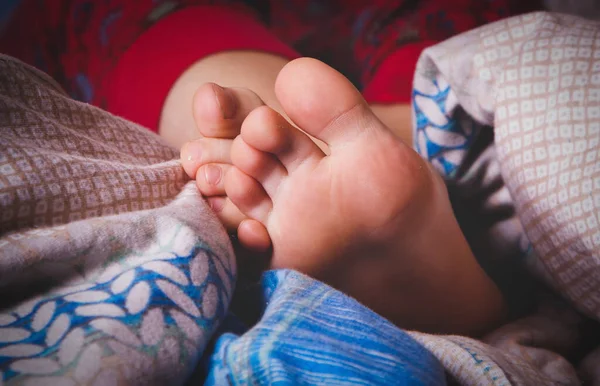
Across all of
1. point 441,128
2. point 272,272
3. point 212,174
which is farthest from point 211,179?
point 441,128

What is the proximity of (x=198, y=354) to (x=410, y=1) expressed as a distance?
0.68m

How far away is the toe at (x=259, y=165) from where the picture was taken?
390mm

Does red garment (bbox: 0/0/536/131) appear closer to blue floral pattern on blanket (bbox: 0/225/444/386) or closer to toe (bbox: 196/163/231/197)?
toe (bbox: 196/163/231/197)

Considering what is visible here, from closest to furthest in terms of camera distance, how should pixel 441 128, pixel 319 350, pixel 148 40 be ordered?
1. pixel 319 350
2. pixel 441 128
3. pixel 148 40

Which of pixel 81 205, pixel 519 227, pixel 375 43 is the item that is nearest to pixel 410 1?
pixel 375 43

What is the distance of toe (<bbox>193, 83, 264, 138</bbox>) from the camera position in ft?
1.34

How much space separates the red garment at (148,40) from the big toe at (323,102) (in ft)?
0.84

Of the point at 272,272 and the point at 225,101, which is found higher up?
the point at 225,101

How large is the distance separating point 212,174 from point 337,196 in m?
0.12

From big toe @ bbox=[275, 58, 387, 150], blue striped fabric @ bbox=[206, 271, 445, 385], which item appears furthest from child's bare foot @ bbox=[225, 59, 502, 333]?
blue striped fabric @ bbox=[206, 271, 445, 385]

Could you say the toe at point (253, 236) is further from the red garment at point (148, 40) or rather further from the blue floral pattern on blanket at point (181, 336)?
the red garment at point (148, 40)

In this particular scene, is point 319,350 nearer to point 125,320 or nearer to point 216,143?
point 125,320

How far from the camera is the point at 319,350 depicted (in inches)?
9.8

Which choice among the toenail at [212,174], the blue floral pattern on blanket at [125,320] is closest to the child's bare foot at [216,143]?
the toenail at [212,174]
